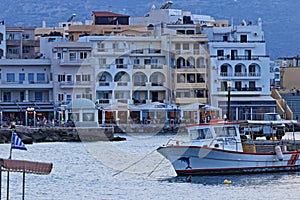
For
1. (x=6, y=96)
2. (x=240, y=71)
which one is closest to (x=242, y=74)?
(x=240, y=71)

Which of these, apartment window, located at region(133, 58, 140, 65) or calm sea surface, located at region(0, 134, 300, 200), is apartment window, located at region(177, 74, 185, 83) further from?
calm sea surface, located at region(0, 134, 300, 200)

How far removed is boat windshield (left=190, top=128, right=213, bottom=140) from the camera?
42219 millimetres

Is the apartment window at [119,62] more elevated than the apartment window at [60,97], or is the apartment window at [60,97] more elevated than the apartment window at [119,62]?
the apartment window at [119,62]

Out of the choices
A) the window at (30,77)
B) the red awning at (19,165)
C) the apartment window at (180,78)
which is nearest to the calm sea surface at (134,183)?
the red awning at (19,165)

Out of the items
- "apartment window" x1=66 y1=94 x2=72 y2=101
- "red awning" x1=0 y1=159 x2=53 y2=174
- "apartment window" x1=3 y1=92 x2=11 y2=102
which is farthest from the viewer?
"apartment window" x1=3 y1=92 x2=11 y2=102

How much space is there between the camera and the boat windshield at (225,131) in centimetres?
4225

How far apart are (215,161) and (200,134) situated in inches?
51.8

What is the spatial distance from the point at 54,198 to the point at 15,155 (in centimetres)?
2073

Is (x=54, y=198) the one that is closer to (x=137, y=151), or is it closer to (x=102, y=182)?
(x=102, y=182)

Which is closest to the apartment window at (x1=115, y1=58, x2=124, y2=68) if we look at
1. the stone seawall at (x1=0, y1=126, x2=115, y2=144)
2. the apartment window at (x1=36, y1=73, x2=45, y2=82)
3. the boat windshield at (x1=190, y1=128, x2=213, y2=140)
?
the apartment window at (x1=36, y1=73, x2=45, y2=82)

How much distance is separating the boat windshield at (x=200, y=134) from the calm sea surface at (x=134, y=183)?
1772 mm

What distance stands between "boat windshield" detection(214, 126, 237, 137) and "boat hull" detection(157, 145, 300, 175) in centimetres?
84

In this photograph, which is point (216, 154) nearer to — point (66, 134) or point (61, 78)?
point (66, 134)

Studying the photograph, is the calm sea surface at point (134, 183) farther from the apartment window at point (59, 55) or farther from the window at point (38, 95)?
the apartment window at point (59, 55)
